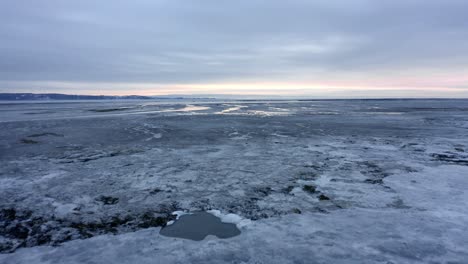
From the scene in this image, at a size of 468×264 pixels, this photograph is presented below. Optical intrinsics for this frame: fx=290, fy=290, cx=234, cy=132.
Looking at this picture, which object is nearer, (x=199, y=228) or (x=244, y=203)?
(x=199, y=228)

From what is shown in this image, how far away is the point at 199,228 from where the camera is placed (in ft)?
12.5

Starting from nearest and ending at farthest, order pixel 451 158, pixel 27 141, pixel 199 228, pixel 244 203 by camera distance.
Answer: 1. pixel 199 228
2. pixel 244 203
3. pixel 451 158
4. pixel 27 141

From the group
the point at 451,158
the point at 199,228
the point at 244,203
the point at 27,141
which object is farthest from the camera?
the point at 27,141

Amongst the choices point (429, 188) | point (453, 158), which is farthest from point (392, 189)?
point (453, 158)

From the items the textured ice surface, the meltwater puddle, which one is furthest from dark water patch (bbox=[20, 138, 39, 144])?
the meltwater puddle

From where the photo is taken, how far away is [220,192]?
512 centimetres

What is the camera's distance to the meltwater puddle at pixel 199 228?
11.9 ft

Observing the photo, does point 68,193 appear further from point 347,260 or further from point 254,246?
point 347,260

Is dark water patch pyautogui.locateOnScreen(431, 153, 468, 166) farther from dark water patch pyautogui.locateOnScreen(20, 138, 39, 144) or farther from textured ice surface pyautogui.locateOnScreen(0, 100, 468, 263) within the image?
dark water patch pyautogui.locateOnScreen(20, 138, 39, 144)

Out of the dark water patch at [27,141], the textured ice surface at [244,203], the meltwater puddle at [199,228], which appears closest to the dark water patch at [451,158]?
the textured ice surface at [244,203]

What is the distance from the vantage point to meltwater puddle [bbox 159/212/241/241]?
3621mm

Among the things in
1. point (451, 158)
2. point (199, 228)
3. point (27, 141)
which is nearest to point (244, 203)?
point (199, 228)

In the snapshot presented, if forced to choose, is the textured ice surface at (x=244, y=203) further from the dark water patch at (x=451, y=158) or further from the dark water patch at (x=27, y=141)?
the dark water patch at (x=27, y=141)

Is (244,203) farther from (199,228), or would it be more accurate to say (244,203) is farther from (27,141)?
(27,141)
